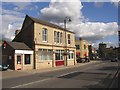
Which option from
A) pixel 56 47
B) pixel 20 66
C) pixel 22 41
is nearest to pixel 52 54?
pixel 56 47

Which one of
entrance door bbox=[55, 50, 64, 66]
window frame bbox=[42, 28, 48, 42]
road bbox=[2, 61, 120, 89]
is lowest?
road bbox=[2, 61, 120, 89]

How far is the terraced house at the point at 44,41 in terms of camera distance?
39062mm

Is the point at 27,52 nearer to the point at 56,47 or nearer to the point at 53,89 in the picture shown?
the point at 56,47

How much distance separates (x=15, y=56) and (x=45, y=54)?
333 inches

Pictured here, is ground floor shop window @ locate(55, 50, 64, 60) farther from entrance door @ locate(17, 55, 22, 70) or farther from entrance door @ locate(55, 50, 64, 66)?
entrance door @ locate(17, 55, 22, 70)

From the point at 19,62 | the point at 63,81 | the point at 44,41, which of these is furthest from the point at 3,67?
the point at 63,81

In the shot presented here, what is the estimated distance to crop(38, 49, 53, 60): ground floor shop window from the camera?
4017 cm

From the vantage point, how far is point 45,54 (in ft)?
137

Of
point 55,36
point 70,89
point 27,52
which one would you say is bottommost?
point 70,89

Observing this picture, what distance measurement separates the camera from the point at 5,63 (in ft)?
117

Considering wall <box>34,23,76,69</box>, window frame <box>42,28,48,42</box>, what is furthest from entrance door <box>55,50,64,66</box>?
window frame <box>42,28,48,42</box>

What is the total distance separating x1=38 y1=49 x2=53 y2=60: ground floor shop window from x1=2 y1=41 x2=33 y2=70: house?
3.25 meters

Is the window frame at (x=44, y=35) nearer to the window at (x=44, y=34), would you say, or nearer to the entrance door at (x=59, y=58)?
the window at (x=44, y=34)

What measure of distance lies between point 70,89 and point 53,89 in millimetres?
954
